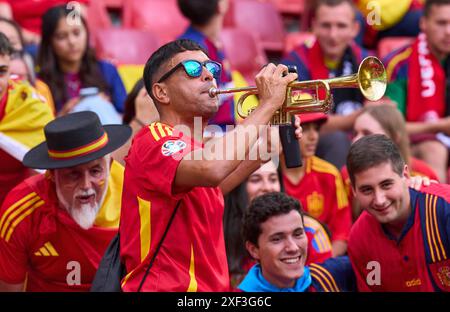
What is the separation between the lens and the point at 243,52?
8656 mm

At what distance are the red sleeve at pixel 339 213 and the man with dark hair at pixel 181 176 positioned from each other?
80.5 inches

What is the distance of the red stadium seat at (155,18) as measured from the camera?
881 cm

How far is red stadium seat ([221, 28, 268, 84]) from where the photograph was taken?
8.64m

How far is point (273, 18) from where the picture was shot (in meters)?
9.28

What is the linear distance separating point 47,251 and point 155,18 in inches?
151

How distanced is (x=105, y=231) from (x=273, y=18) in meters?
4.32

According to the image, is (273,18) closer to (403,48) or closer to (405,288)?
(403,48)

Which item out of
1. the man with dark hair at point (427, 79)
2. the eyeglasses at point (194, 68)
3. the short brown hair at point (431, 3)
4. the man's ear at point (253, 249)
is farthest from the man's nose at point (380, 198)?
the short brown hair at point (431, 3)

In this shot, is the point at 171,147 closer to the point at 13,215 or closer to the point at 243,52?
the point at 13,215

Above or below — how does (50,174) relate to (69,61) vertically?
below

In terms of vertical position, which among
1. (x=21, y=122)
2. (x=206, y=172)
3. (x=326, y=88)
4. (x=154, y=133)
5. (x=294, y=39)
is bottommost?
(x=206, y=172)

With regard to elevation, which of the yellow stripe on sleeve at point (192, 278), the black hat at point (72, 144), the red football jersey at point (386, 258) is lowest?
the yellow stripe on sleeve at point (192, 278)

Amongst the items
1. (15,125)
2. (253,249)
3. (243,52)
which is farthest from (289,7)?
(253,249)

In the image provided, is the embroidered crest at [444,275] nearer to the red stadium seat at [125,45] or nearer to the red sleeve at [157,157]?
the red sleeve at [157,157]
